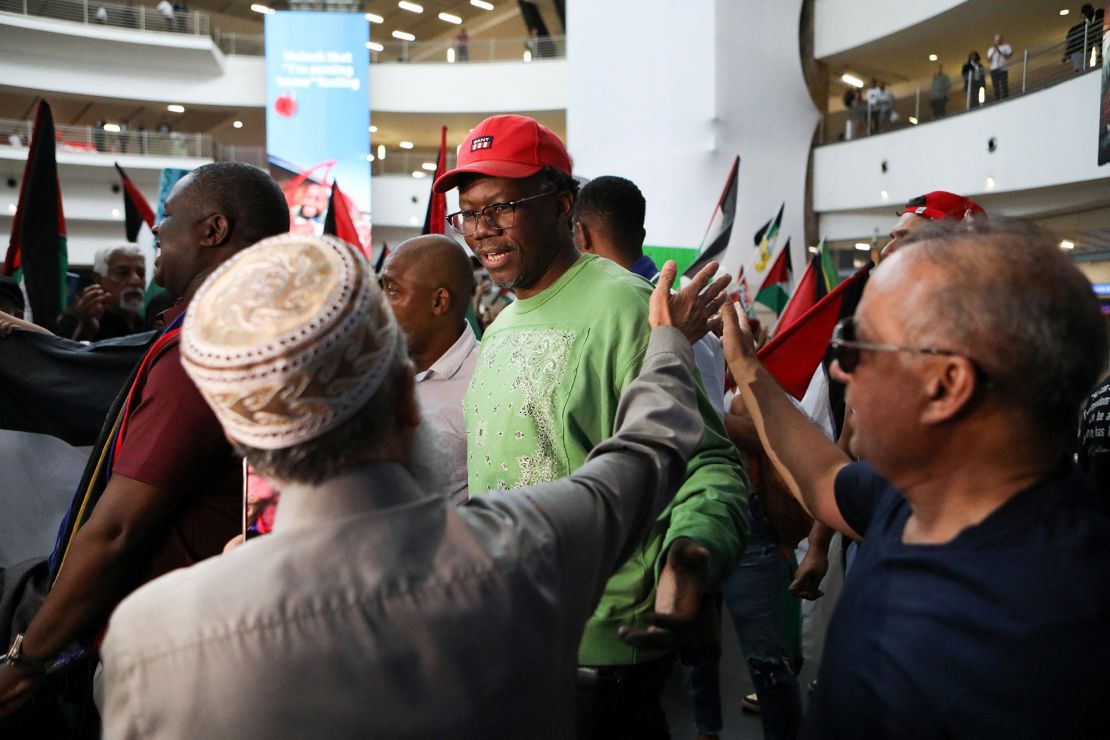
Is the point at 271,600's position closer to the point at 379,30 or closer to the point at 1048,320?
the point at 1048,320

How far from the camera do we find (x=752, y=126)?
15.2 metres

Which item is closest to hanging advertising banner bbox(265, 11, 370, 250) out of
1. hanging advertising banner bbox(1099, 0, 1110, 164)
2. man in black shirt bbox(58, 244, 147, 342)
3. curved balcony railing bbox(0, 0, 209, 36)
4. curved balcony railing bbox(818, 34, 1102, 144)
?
curved balcony railing bbox(0, 0, 209, 36)

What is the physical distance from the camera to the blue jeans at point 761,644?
3081 mm

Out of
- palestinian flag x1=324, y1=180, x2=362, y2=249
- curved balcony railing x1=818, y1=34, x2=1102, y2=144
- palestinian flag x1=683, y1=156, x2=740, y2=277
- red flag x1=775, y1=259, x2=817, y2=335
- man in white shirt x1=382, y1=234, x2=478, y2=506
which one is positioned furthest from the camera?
curved balcony railing x1=818, y1=34, x2=1102, y2=144

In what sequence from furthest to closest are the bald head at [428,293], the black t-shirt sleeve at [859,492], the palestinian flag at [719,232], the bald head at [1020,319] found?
the palestinian flag at [719,232] < the bald head at [428,293] < the black t-shirt sleeve at [859,492] < the bald head at [1020,319]

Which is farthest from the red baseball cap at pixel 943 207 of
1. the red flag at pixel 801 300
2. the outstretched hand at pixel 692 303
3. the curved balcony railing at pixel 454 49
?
the curved balcony railing at pixel 454 49

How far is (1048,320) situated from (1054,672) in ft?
1.32

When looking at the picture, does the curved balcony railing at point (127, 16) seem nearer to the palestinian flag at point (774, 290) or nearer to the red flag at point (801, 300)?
the palestinian flag at point (774, 290)

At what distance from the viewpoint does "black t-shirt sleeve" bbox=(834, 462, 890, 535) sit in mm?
1464

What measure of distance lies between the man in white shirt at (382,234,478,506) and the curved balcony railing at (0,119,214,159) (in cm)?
1993

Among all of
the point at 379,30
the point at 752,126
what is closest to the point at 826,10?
the point at 752,126

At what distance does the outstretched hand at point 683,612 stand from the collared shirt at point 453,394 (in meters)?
1.03

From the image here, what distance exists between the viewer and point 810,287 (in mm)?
5523

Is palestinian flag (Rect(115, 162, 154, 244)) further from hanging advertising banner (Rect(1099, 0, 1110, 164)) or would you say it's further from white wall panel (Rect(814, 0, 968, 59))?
white wall panel (Rect(814, 0, 968, 59))
